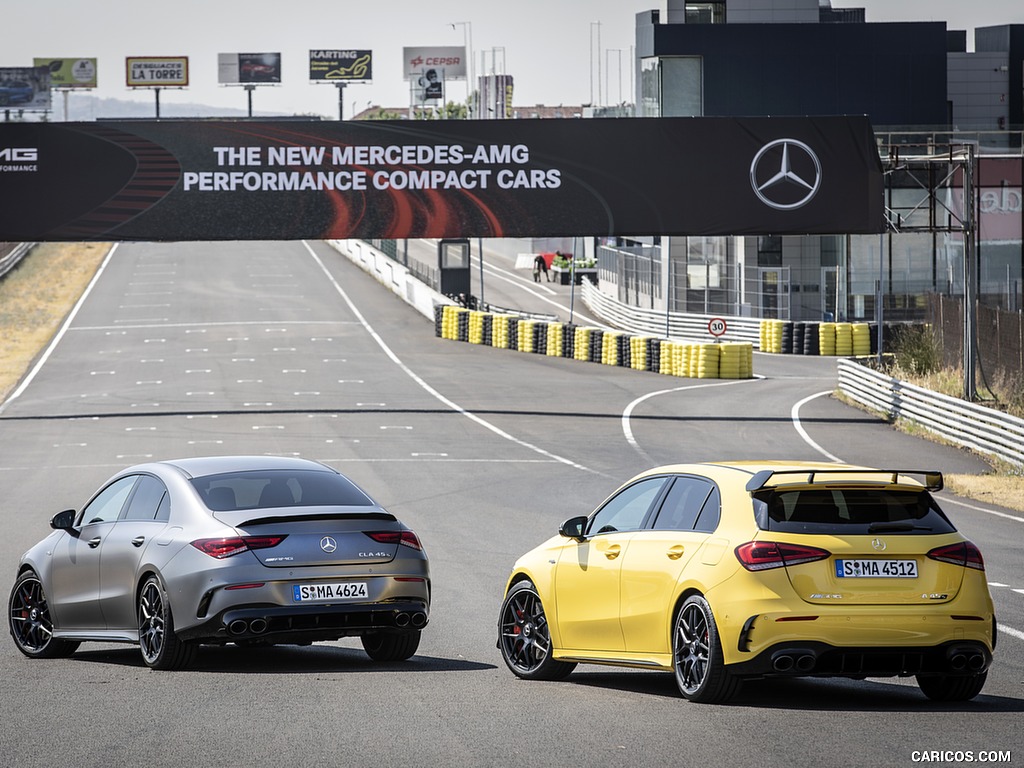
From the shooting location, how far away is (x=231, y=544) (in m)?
9.95

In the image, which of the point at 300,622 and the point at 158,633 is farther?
the point at 158,633

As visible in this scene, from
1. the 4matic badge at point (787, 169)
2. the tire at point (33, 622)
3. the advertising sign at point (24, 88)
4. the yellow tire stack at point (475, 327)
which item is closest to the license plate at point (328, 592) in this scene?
the tire at point (33, 622)

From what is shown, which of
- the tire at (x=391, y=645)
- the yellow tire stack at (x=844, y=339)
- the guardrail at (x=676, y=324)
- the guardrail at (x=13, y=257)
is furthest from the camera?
the guardrail at (x=13, y=257)

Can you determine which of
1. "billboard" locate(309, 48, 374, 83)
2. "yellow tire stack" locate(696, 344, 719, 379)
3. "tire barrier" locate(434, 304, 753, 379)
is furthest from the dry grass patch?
"billboard" locate(309, 48, 374, 83)

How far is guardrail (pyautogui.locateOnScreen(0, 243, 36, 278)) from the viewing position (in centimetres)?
8656

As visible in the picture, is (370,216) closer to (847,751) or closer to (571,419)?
(571,419)

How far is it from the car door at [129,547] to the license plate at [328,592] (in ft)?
3.68

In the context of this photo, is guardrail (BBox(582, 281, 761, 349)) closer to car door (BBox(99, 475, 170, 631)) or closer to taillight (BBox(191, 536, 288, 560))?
car door (BBox(99, 475, 170, 631))

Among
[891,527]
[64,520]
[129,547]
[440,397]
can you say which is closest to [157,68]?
[440,397]

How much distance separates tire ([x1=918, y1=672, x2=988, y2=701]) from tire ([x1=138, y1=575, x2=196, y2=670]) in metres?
4.73

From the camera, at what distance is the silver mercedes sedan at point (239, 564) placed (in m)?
9.94

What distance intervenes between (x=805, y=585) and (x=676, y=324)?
180ft

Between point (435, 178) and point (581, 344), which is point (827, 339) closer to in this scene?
point (581, 344)

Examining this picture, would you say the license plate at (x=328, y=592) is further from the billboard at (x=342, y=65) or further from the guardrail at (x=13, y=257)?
the billboard at (x=342, y=65)
